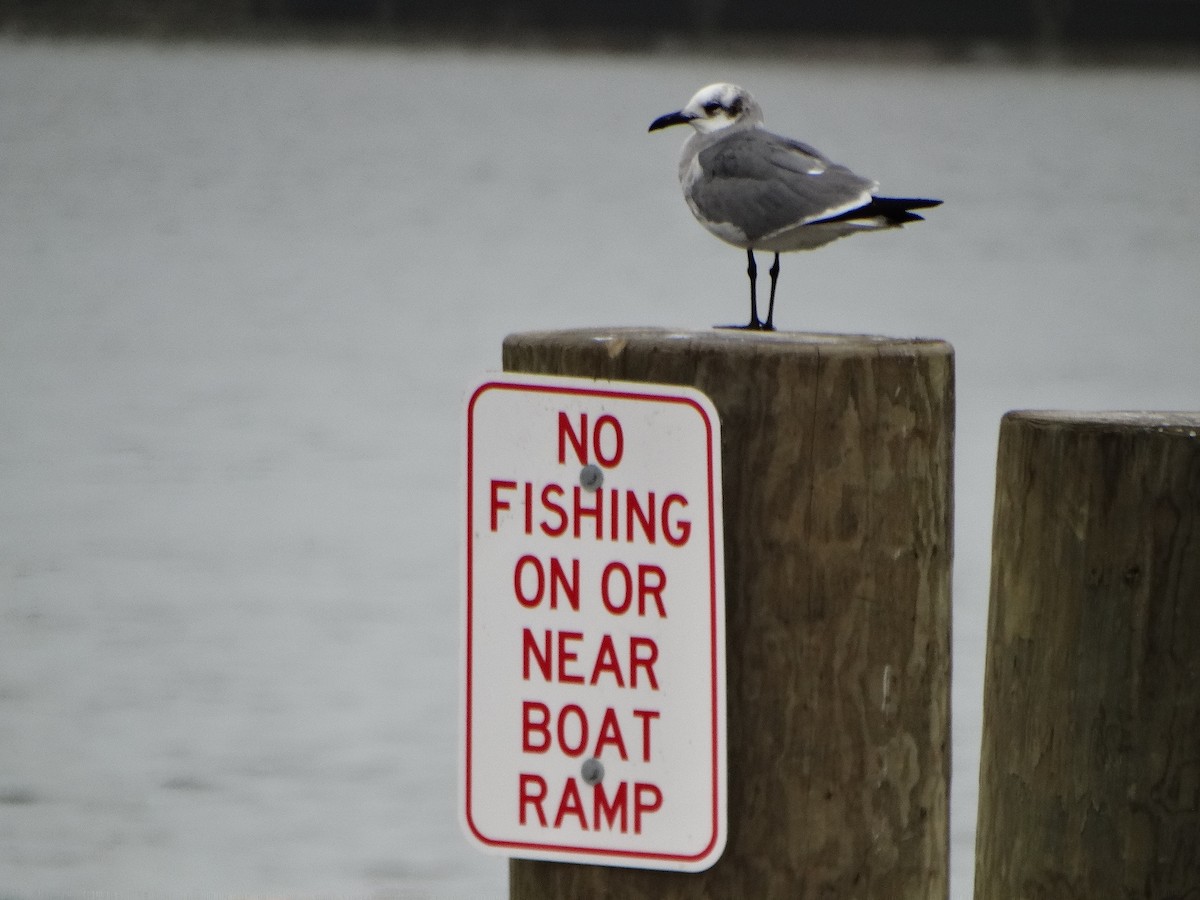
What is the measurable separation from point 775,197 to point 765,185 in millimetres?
33

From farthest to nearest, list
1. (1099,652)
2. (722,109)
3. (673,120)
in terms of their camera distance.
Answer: (673,120)
(722,109)
(1099,652)

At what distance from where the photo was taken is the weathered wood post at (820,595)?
1867mm

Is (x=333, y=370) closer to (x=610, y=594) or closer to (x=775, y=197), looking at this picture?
(x=775, y=197)

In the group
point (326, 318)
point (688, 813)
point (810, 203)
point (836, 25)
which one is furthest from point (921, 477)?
point (836, 25)

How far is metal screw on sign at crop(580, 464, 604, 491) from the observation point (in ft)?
6.09

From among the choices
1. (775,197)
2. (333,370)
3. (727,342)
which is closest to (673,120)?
(775,197)

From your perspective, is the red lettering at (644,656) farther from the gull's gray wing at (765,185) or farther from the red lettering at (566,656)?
the gull's gray wing at (765,185)

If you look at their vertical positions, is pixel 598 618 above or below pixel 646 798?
above

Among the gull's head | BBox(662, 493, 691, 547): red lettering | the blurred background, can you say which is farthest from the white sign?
the gull's head

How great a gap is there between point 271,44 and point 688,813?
57.9 metres

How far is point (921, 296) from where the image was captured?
15672mm

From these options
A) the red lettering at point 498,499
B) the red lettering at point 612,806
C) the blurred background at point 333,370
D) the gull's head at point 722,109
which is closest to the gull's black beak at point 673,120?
the gull's head at point 722,109

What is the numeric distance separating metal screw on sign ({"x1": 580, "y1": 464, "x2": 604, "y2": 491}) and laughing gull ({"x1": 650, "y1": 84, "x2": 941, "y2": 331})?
4.96 feet

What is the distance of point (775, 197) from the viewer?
3.42 m
